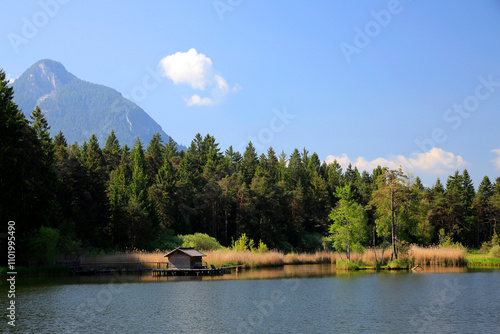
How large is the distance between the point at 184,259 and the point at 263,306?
31.2 meters

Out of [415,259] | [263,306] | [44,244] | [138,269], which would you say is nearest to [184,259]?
[138,269]

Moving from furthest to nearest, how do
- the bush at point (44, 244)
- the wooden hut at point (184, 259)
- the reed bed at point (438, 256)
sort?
the reed bed at point (438, 256), the wooden hut at point (184, 259), the bush at point (44, 244)

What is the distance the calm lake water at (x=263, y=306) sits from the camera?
27781 millimetres

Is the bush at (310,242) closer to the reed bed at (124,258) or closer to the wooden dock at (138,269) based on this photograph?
the wooden dock at (138,269)

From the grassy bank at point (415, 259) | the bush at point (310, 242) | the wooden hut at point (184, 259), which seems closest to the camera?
Result: the wooden hut at point (184, 259)

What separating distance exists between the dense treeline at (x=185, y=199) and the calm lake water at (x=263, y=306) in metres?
15.1

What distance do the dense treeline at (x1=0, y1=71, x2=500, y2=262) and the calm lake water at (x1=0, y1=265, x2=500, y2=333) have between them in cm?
1513

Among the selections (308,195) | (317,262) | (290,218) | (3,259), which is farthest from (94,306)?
(308,195)

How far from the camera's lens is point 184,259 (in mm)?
64750

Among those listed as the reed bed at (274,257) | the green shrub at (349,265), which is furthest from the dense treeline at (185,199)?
the green shrub at (349,265)

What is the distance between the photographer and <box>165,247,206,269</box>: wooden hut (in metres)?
64.2

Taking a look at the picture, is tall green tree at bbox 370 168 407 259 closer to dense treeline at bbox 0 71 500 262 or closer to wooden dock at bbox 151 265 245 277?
dense treeline at bbox 0 71 500 262

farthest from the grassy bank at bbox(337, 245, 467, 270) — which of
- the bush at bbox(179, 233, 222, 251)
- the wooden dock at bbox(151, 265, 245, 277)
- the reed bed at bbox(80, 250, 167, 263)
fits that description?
the bush at bbox(179, 233, 222, 251)

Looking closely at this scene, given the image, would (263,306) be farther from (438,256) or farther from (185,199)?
(185,199)
